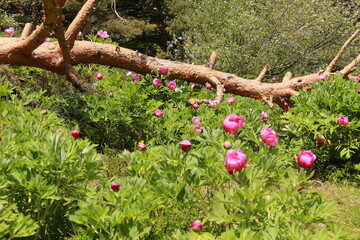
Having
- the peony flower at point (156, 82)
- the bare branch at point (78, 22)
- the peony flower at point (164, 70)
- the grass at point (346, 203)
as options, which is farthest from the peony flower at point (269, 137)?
the bare branch at point (78, 22)

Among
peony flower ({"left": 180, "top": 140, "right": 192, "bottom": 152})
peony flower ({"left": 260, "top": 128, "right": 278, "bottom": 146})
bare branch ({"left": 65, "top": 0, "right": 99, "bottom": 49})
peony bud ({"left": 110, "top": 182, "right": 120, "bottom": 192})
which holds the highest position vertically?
peony flower ({"left": 260, "top": 128, "right": 278, "bottom": 146})

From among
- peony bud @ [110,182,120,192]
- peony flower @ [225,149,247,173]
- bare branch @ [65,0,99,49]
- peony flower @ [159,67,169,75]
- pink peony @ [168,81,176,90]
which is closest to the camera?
peony flower @ [225,149,247,173]

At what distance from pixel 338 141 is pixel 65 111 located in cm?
305

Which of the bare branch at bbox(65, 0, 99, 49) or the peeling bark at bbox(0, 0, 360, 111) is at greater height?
the bare branch at bbox(65, 0, 99, 49)

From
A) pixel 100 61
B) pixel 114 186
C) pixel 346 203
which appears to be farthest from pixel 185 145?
pixel 100 61

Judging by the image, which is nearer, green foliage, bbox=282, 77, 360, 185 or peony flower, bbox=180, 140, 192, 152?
peony flower, bbox=180, 140, 192, 152

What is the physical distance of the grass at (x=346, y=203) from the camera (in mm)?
2624

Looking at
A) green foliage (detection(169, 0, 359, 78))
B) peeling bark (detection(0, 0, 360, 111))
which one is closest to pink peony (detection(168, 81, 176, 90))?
peeling bark (detection(0, 0, 360, 111))

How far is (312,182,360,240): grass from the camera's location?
103 inches

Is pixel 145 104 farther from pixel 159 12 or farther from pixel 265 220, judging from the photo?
pixel 159 12

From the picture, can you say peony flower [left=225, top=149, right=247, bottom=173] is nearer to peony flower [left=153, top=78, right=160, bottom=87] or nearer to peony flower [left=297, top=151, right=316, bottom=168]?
peony flower [left=297, top=151, right=316, bottom=168]

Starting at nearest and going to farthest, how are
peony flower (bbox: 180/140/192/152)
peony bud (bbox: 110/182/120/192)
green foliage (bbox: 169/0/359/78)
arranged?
peony bud (bbox: 110/182/120/192) < peony flower (bbox: 180/140/192/152) < green foliage (bbox: 169/0/359/78)

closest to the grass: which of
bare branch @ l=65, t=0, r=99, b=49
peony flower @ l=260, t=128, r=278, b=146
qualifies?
peony flower @ l=260, t=128, r=278, b=146

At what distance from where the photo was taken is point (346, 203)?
313cm
